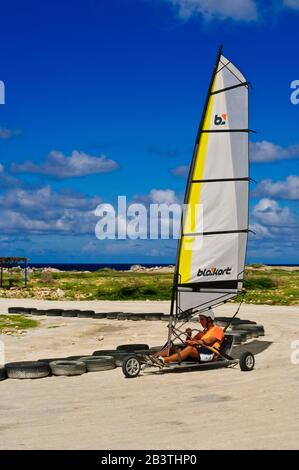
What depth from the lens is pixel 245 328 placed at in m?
25.4

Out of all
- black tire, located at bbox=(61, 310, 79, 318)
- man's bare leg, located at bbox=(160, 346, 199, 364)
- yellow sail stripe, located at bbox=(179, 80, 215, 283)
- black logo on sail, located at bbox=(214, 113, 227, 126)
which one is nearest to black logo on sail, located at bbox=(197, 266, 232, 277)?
yellow sail stripe, located at bbox=(179, 80, 215, 283)

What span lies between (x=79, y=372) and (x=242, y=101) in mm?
8833

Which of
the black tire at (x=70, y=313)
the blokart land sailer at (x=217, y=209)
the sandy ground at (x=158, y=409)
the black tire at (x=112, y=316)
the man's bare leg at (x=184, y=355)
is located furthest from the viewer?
the black tire at (x=70, y=313)

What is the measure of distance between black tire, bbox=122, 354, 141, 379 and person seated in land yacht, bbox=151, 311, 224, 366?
46 cm

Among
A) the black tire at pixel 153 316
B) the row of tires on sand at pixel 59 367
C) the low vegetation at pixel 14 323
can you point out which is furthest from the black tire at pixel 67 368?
the black tire at pixel 153 316

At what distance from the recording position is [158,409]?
40.6 ft

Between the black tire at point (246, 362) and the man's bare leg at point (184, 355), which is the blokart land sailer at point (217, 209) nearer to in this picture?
the black tire at point (246, 362)

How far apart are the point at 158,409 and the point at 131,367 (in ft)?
12.1

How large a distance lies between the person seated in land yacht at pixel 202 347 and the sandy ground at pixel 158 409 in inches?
17.2

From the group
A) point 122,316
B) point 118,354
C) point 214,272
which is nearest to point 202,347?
point 214,272

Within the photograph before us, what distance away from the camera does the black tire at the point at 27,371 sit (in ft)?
53.1

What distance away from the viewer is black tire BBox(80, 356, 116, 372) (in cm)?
1728

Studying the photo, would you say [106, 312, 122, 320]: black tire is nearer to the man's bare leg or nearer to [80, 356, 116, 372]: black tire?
[80, 356, 116, 372]: black tire
